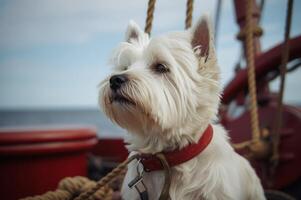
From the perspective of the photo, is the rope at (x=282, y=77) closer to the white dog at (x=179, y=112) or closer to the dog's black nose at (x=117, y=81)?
the white dog at (x=179, y=112)

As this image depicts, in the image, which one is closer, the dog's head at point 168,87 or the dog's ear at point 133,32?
the dog's head at point 168,87

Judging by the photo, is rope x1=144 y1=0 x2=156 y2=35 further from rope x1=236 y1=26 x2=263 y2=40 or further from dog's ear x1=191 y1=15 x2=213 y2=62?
rope x1=236 y1=26 x2=263 y2=40

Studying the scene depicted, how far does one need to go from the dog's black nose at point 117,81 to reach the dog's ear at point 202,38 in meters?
0.38

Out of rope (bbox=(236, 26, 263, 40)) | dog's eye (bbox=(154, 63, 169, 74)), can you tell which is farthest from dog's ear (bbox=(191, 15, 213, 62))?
rope (bbox=(236, 26, 263, 40))

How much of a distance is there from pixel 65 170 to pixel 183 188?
109 centimetres

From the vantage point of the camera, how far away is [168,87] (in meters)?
1.46

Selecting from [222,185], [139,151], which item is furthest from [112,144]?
[222,185]

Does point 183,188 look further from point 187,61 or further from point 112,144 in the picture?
point 112,144

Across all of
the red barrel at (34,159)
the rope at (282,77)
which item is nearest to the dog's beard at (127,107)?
the red barrel at (34,159)

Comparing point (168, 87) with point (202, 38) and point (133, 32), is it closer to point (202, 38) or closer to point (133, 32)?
point (202, 38)

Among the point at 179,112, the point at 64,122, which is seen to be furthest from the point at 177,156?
the point at 64,122

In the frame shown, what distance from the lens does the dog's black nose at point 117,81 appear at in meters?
1.39

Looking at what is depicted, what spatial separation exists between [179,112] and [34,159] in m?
1.08

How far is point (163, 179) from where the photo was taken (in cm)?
142
